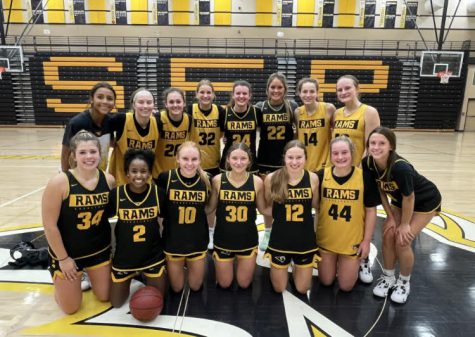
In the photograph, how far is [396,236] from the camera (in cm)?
262

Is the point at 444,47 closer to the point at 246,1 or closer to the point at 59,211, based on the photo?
the point at 246,1

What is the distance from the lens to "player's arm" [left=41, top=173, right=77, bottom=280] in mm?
2254

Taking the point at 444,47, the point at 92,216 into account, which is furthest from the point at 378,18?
the point at 92,216

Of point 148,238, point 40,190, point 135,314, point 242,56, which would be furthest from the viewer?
point 242,56

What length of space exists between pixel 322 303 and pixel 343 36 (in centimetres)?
1383

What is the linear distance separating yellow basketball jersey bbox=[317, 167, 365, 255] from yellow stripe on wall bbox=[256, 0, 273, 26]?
42.7 ft

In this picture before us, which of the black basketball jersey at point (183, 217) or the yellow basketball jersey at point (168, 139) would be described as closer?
the black basketball jersey at point (183, 217)

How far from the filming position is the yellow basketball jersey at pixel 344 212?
261 cm

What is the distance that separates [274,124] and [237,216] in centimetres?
119

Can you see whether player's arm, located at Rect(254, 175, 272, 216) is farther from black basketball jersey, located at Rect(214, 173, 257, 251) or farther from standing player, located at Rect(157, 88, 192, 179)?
standing player, located at Rect(157, 88, 192, 179)

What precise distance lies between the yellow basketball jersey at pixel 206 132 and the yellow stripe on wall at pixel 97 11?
503 inches

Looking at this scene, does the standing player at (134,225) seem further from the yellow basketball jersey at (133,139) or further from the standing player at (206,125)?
the standing player at (206,125)

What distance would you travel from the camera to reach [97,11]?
13.8 metres

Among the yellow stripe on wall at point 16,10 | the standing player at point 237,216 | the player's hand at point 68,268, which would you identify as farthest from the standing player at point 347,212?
the yellow stripe on wall at point 16,10
